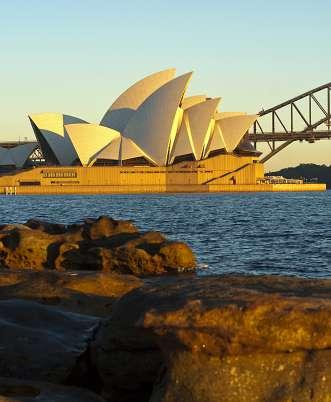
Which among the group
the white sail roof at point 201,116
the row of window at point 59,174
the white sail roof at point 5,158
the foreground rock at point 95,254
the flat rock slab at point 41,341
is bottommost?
the foreground rock at point 95,254

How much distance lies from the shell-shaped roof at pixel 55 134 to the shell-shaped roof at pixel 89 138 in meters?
3.31

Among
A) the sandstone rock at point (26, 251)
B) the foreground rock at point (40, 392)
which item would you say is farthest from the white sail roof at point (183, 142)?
the foreground rock at point (40, 392)

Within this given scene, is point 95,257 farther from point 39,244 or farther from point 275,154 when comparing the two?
point 275,154

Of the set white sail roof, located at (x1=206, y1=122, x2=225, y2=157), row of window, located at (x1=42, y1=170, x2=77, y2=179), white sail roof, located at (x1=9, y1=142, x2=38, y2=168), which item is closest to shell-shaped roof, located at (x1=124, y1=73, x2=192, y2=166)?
white sail roof, located at (x1=206, y1=122, x2=225, y2=157)

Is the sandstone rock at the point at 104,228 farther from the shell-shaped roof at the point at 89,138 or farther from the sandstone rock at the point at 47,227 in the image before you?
the shell-shaped roof at the point at 89,138

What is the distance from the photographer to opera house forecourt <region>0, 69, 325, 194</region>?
101m

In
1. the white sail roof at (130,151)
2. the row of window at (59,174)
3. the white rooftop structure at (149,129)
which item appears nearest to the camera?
the white rooftop structure at (149,129)

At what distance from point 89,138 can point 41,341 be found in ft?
351

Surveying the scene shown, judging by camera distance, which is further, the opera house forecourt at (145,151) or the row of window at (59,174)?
the row of window at (59,174)

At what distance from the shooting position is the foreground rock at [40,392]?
4781mm

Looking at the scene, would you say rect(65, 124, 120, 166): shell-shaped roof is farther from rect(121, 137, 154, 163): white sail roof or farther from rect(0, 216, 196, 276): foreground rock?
rect(0, 216, 196, 276): foreground rock

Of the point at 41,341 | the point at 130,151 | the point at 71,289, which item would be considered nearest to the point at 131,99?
the point at 130,151

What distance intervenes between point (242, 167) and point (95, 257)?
10514cm

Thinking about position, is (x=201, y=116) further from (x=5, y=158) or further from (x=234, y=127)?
(x=5, y=158)
